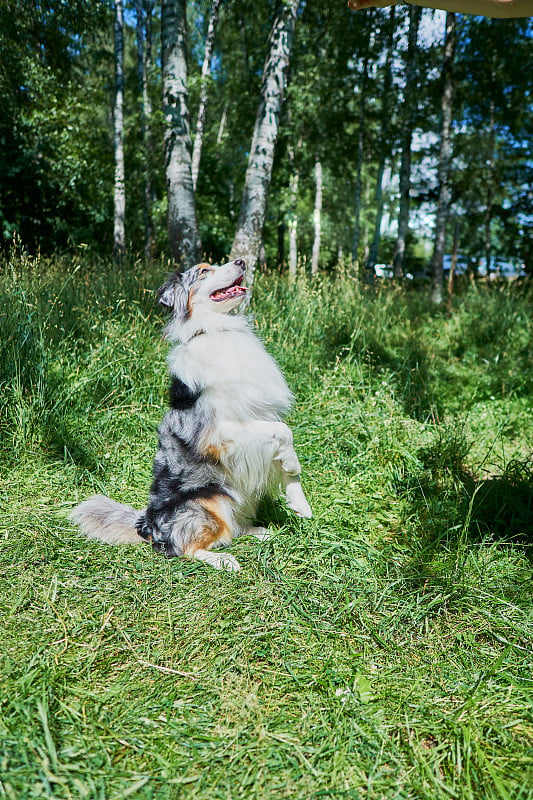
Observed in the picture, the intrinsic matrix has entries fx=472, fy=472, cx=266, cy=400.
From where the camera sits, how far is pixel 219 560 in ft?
8.06

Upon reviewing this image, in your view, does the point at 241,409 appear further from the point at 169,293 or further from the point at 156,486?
the point at 169,293

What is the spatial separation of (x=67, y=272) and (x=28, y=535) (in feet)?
11.3

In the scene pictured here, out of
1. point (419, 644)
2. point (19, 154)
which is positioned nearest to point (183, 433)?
point (419, 644)

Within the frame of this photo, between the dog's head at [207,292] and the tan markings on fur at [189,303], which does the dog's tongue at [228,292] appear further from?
the tan markings on fur at [189,303]

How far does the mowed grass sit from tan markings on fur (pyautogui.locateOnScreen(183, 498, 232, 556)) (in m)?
0.10

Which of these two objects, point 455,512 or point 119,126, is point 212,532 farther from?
point 119,126

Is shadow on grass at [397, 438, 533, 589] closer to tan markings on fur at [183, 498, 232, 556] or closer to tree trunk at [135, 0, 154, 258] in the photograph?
tan markings on fur at [183, 498, 232, 556]

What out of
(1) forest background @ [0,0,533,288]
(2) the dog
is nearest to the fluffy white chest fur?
(2) the dog

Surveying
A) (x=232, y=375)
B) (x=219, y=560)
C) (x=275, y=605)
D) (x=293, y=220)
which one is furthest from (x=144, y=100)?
(x=275, y=605)

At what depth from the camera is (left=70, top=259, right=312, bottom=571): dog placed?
253cm

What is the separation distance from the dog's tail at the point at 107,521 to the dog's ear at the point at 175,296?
3.93 feet

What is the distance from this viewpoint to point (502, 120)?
1681 cm

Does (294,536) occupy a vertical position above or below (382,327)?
below

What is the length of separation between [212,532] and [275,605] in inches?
22.5
